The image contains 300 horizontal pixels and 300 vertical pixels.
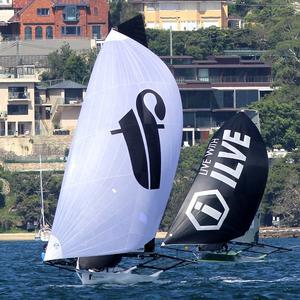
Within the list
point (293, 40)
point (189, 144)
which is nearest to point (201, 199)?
point (189, 144)

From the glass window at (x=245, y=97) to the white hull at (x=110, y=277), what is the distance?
9035 centimetres

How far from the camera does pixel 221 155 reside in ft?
192

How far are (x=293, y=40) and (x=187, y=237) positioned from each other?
315 feet

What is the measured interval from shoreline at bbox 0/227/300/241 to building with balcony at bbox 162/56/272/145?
78.5 feet

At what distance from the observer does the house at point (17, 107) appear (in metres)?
134

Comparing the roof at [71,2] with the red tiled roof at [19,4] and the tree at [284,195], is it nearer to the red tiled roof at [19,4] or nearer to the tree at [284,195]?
the red tiled roof at [19,4]

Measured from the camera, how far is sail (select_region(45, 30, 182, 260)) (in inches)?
1860

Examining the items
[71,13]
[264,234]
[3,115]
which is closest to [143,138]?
[264,234]

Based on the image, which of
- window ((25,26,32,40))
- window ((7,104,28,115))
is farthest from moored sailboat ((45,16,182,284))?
window ((25,26,32,40))

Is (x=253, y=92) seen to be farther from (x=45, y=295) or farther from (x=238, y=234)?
(x=45, y=295)

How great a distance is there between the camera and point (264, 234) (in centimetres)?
10562

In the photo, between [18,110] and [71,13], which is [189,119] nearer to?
[18,110]

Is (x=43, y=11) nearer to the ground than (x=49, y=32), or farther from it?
farther from it

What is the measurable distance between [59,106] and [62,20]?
1839 cm
